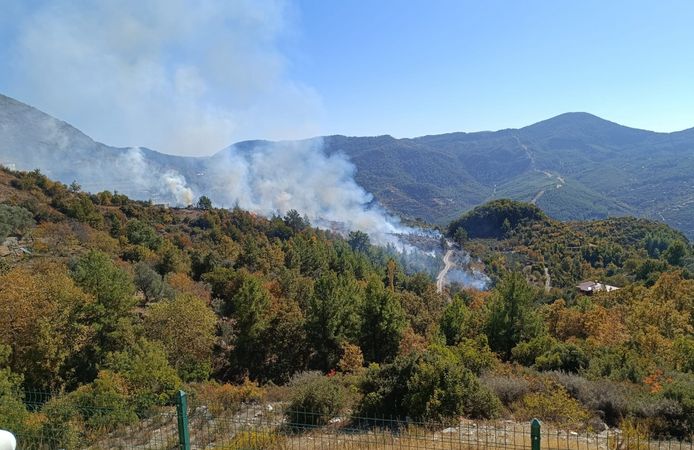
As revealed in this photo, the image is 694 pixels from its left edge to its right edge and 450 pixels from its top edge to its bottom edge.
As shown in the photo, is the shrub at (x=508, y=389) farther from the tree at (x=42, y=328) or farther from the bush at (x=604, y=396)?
the tree at (x=42, y=328)

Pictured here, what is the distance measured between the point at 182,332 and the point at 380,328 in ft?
33.1

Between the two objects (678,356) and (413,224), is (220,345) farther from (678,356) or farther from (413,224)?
(413,224)

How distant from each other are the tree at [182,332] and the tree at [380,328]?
27.5ft

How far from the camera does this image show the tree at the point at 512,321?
2262 centimetres

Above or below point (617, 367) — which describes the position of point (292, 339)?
below

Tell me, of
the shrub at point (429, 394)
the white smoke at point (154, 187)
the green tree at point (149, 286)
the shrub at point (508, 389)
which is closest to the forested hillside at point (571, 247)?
the green tree at point (149, 286)

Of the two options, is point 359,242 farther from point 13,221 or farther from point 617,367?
point 617,367

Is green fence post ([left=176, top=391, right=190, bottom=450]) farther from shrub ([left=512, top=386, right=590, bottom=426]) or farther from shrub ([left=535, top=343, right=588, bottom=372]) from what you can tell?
shrub ([left=535, top=343, right=588, bottom=372])

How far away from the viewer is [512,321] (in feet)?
75.2

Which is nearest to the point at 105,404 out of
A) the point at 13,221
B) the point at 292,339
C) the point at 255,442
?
the point at 255,442

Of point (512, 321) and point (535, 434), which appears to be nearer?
point (535, 434)

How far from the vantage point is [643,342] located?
17688 millimetres

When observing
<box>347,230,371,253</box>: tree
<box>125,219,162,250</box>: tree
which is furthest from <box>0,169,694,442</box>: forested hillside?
<box>347,230,371,253</box>: tree

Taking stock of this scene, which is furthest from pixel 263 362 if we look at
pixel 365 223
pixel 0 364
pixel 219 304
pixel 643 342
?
pixel 365 223
